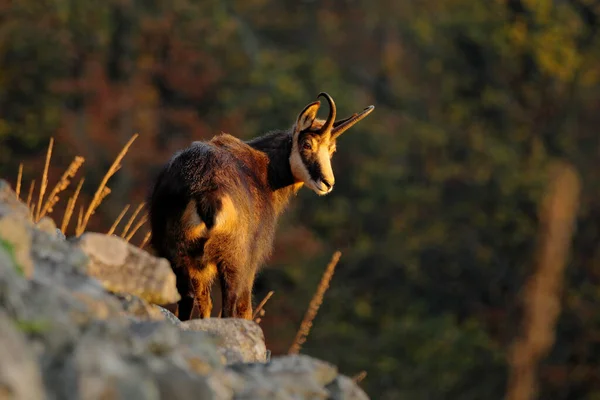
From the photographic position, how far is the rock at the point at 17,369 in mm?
4285

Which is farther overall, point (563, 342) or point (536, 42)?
point (536, 42)

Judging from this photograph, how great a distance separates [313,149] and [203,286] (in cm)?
186

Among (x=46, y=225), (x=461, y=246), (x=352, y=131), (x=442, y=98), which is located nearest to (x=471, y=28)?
(x=442, y=98)

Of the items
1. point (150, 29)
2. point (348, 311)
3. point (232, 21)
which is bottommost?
point (348, 311)

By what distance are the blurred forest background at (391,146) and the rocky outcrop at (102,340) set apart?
19.8 metres

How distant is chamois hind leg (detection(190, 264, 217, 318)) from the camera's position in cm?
930

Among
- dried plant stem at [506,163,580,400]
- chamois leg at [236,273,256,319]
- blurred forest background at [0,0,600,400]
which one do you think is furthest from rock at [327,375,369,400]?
blurred forest background at [0,0,600,400]

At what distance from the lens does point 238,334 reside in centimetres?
689

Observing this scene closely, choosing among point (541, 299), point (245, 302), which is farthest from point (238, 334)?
point (541, 299)

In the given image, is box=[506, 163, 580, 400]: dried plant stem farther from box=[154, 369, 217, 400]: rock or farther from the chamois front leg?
the chamois front leg

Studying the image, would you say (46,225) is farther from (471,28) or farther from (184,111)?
(471,28)

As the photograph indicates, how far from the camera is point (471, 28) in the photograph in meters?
36.9

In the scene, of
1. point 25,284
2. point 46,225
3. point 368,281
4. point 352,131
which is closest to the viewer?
point 25,284

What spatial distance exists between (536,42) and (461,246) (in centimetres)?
532
